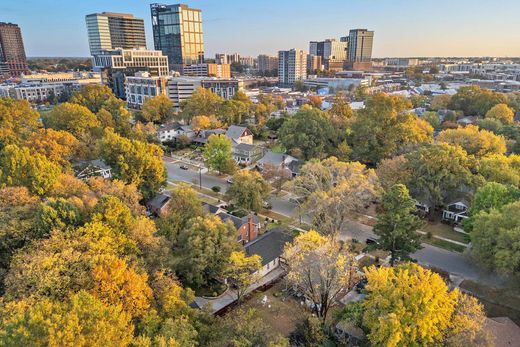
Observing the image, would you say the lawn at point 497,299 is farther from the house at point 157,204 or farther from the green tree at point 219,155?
the green tree at point 219,155

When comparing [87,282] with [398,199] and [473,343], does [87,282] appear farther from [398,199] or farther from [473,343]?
[398,199]

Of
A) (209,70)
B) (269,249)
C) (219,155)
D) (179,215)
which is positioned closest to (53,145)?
(219,155)

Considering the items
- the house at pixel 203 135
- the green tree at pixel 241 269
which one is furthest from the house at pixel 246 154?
the green tree at pixel 241 269

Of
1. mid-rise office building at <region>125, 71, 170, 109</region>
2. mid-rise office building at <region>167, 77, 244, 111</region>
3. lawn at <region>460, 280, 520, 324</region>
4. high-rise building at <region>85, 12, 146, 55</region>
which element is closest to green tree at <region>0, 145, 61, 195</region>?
lawn at <region>460, 280, 520, 324</region>

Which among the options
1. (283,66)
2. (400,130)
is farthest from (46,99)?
(400,130)

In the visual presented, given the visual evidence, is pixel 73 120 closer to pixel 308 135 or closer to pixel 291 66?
pixel 308 135
